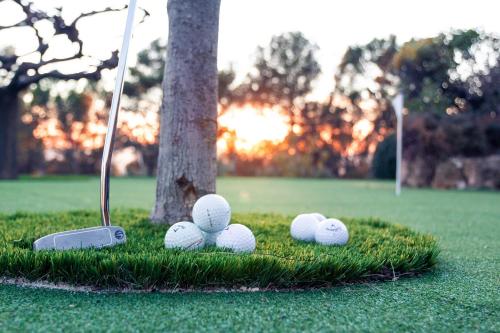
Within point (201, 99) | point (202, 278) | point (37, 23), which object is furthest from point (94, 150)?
point (202, 278)

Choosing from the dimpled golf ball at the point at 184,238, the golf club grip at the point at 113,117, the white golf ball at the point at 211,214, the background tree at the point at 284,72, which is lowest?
the dimpled golf ball at the point at 184,238

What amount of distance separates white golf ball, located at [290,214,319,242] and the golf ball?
101mm

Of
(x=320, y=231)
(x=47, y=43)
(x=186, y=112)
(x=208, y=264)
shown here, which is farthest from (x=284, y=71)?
(x=208, y=264)

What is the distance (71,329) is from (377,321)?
1.15 metres

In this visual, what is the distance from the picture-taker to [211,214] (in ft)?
9.39

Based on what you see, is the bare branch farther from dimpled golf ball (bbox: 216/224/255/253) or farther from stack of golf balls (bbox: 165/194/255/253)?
dimpled golf ball (bbox: 216/224/255/253)

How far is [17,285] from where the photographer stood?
2.29 m

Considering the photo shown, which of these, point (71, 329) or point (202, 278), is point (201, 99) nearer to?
point (202, 278)

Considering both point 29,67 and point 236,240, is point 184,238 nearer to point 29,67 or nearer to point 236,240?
point 236,240

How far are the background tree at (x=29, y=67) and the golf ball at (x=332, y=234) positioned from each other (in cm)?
532

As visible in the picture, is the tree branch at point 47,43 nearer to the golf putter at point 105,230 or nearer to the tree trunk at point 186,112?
the tree trunk at point 186,112

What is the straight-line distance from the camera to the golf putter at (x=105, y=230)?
2611mm

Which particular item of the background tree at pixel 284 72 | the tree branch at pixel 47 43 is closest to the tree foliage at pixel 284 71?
the background tree at pixel 284 72

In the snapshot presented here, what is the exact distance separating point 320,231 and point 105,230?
1373 millimetres
